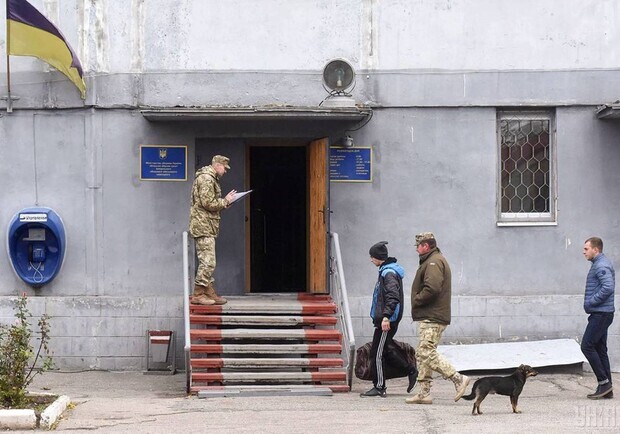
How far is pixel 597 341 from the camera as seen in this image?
39.5 ft

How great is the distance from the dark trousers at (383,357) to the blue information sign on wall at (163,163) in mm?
3654

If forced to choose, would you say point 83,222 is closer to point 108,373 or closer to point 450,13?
point 108,373

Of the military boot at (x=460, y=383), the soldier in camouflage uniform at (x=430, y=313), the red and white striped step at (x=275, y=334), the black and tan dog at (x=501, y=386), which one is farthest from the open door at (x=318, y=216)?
the black and tan dog at (x=501, y=386)

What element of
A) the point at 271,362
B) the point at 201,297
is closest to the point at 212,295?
the point at 201,297

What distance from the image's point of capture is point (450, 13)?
570 inches

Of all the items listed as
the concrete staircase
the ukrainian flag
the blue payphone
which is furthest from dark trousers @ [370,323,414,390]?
the ukrainian flag

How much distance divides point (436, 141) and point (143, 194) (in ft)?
12.4

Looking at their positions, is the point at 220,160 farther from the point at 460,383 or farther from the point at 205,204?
the point at 460,383

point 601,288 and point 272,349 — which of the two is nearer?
point 601,288

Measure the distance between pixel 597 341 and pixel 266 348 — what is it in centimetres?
370

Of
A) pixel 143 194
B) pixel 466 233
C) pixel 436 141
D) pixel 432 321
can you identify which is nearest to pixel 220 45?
pixel 143 194

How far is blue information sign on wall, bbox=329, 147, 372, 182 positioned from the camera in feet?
47.4

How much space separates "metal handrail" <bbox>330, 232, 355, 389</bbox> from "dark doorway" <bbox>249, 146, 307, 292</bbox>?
2243mm

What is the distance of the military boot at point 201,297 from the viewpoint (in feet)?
44.7
